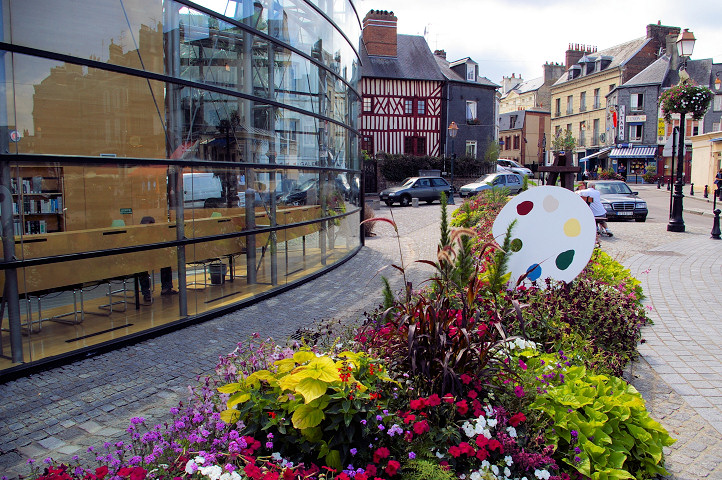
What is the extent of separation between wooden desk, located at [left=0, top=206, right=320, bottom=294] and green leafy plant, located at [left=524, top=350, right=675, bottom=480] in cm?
467

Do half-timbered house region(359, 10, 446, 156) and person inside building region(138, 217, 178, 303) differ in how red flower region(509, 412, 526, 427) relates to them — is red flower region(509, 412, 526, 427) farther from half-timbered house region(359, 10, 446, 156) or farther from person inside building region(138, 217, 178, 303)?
half-timbered house region(359, 10, 446, 156)

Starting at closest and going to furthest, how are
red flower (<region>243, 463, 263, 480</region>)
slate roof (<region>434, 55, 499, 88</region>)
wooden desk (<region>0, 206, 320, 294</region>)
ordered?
red flower (<region>243, 463, 263, 480</region>) < wooden desk (<region>0, 206, 320, 294</region>) < slate roof (<region>434, 55, 499, 88</region>)

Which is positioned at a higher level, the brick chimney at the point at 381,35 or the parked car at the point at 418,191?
the brick chimney at the point at 381,35

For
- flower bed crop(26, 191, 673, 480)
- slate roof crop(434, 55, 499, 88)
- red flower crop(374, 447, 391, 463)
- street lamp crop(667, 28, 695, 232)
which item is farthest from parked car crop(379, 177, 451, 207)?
red flower crop(374, 447, 391, 463)

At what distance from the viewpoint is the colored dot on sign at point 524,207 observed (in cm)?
578

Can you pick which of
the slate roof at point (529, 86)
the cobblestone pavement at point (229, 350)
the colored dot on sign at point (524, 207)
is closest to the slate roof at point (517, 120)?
the slate roof at point (529, 86)

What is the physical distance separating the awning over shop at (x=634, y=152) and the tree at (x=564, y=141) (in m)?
4.84

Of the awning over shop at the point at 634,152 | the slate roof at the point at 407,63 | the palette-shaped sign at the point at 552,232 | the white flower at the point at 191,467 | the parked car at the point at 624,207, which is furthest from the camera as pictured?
the awning over shop at the point at 634,152

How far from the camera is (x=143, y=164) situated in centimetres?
648

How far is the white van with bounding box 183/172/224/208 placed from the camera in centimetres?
711

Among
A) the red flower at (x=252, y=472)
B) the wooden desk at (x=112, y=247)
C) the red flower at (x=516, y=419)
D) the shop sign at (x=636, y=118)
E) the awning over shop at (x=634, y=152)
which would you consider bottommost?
the red flower at (x=516, y=419)

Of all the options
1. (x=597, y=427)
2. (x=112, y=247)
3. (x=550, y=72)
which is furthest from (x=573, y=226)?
(x=550, y=72)

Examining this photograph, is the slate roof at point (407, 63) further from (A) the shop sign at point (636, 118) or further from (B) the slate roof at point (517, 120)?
(B) the slate roof at point (517, 120)

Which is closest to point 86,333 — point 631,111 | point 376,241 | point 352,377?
point 352,377
